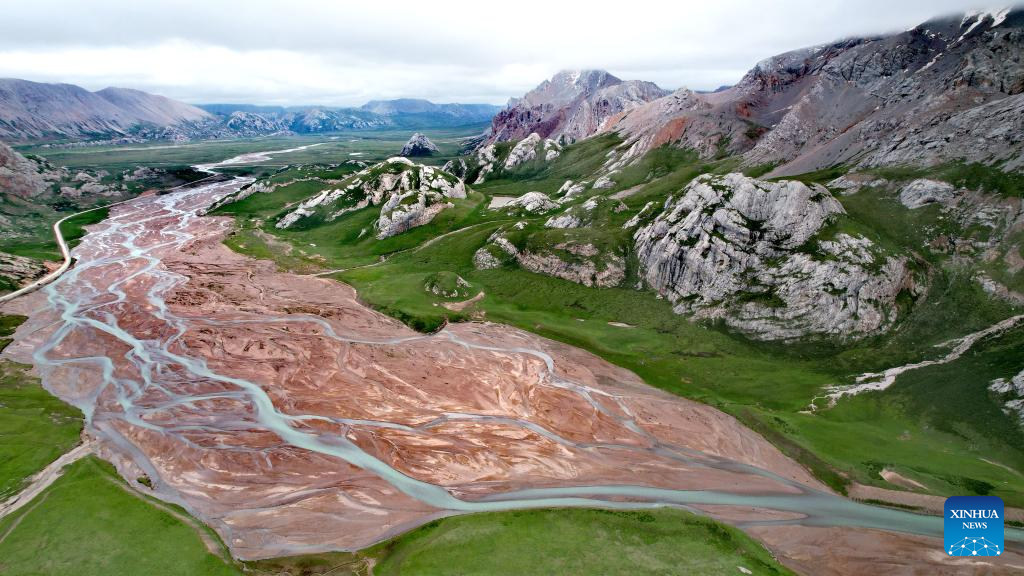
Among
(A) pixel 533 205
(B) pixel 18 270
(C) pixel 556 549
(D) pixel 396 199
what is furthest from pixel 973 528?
(B) pixel 18 270

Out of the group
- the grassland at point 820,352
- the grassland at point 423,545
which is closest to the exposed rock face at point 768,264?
the grassland at point 820,352

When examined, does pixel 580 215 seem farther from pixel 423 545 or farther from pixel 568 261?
pixel 423 545

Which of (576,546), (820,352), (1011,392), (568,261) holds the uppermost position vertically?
(568,261)

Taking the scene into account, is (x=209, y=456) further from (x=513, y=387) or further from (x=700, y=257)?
(x=700, y=257)

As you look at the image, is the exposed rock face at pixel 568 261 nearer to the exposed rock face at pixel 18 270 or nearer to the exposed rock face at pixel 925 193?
the exposed rock face at pixel 925 193

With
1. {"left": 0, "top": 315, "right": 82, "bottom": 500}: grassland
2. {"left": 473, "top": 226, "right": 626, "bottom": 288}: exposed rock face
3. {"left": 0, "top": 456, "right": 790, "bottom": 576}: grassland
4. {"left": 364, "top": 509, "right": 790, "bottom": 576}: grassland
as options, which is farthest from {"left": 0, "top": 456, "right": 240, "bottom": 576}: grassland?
{"left": 473, "top": 226, "right": 626, "bottom": 288}: exposed rock face
